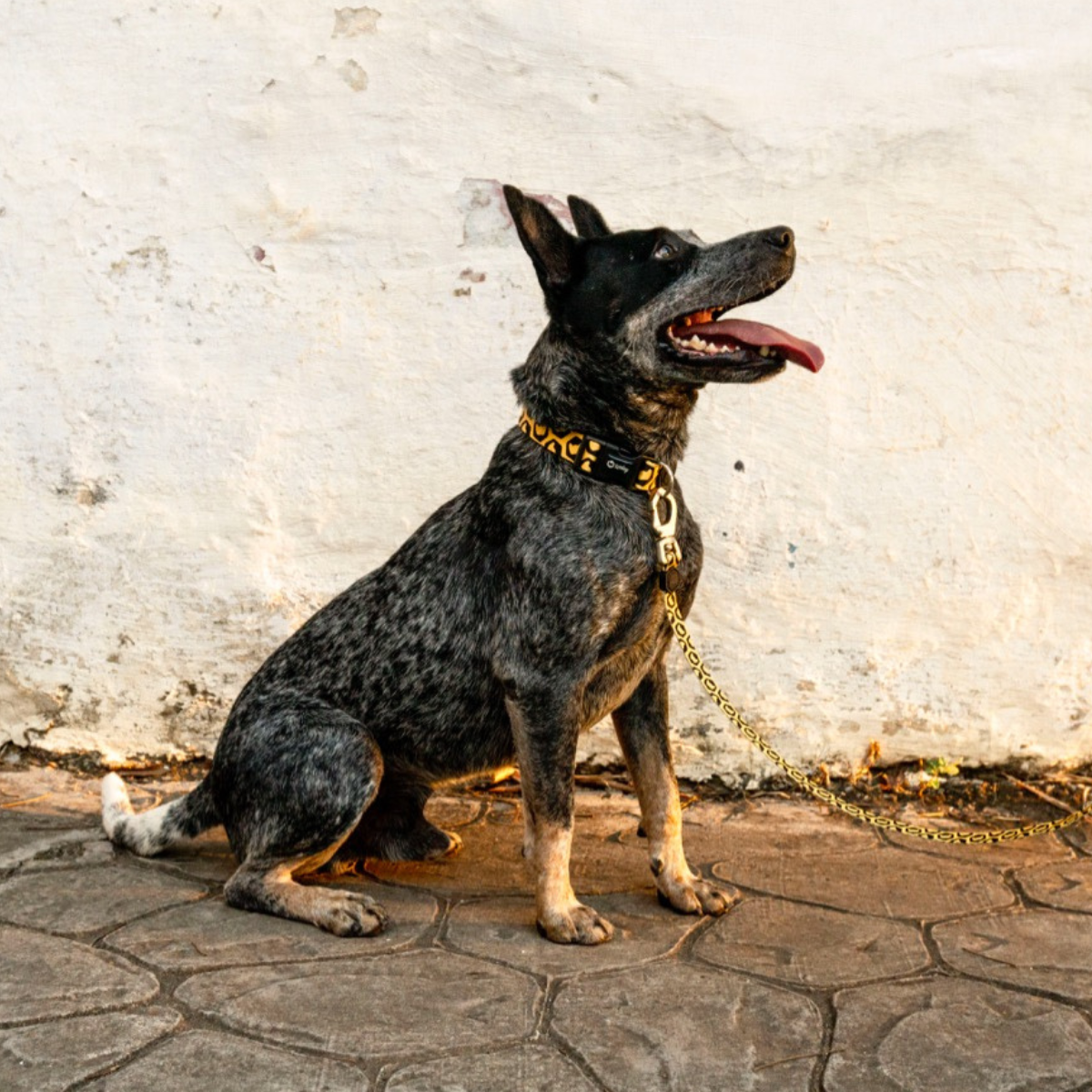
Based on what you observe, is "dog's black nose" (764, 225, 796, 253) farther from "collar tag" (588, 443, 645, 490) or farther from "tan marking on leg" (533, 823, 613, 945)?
"tan marking on leg" (533, 823, 613, 945)

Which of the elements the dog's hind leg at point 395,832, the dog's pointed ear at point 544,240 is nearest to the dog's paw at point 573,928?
the dog's hind leg at point 395,832

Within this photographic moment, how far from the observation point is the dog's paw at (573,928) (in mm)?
3381

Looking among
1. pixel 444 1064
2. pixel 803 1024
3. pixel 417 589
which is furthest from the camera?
pixel 417 589

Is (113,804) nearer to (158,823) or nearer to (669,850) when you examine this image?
(158,823)

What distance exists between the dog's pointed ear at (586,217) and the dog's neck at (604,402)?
1.27ft

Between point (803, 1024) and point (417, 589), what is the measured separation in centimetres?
152

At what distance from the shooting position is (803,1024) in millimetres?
2914

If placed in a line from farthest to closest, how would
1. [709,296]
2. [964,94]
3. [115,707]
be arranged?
[115,707] → [964,94] → [709,296]

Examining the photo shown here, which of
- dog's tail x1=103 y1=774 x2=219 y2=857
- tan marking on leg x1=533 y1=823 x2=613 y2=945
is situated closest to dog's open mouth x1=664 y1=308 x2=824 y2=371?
tan marking on leg x1=533 y1=823 x2=613 y2=945

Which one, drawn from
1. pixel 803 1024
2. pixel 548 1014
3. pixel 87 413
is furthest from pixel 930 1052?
pixel 87 413

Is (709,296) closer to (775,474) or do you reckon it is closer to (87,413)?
(775,474)

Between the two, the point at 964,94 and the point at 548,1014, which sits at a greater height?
the point at 964,94

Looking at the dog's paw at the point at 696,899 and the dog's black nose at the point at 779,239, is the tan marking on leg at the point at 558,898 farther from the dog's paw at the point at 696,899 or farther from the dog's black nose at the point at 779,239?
the dog's black nose at the point at 779,239

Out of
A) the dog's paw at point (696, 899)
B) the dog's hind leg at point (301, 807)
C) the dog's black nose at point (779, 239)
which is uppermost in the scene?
the dog's black nose at point (779, 239)
